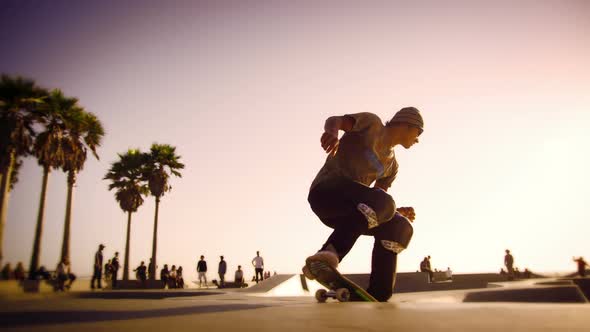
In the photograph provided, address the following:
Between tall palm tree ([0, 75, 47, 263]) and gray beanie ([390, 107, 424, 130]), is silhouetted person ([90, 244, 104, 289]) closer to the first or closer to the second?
tall palm tree ([0, 75, 47, 263])

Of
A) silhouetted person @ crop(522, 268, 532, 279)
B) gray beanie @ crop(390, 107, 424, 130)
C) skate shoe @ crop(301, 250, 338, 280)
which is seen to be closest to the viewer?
skate shoe @ crop(301, 250, 338, 280)

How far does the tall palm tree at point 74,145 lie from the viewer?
72.7ft

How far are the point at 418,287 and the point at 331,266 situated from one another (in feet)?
43.3

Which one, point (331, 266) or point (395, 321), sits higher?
point (331, 266)

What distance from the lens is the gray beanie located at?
3.39 meters

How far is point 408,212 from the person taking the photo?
3.65 meters

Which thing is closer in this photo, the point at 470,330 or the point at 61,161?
the point at 470,330

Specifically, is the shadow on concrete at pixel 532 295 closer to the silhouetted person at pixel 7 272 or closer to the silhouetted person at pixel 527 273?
the silhouetted person at pixel 7 272

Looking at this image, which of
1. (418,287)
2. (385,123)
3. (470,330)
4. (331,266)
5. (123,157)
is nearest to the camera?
(470,330)

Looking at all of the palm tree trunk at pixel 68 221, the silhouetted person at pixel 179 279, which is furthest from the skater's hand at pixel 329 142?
the silhouetted person at pixel 179 279

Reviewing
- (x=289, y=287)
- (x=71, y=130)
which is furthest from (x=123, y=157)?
(x=289, y=287)

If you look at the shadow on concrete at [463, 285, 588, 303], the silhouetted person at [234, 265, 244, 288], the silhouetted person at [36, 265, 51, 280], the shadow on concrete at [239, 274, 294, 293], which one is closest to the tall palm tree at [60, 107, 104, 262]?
the silhouetted person at [36, 265, 51, 280]

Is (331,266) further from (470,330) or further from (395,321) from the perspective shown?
(470,330)

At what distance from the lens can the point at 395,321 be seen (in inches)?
53.6
